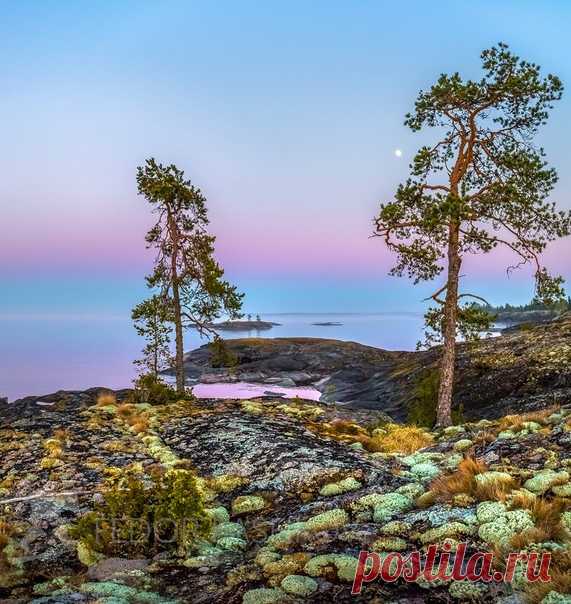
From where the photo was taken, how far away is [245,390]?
6869 centimetres

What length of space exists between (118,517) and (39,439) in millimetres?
7654

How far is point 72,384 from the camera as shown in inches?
3388

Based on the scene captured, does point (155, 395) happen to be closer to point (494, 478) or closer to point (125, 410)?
point (125, 410)

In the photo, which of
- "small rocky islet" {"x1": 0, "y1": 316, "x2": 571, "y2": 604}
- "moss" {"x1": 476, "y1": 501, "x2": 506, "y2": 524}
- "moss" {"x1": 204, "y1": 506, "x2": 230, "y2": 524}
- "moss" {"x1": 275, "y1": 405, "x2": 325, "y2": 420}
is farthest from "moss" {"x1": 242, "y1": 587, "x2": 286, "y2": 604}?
"moss" {"x1": 275, "y1": 405, "x2": 325, "y2": 420}

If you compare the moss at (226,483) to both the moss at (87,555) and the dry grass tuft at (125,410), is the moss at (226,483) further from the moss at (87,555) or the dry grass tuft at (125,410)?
the dry grass tuft at (125,410)

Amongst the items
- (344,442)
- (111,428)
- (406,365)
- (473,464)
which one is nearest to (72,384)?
(406,365)

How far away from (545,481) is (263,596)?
5.58 m

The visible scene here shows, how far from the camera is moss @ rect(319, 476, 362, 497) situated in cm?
1102

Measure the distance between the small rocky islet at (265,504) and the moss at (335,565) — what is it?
0.07 ft

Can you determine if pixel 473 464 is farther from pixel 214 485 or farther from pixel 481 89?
pixel 481 89

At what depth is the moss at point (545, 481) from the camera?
354 inches

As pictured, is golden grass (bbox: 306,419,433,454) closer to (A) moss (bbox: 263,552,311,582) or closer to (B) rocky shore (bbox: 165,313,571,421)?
(A) moss (bbox: 263,552,311,582)

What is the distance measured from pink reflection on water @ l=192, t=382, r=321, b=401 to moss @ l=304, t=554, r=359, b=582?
54804 millimetres

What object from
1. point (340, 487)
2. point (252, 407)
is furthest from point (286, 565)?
point (252, 407)
